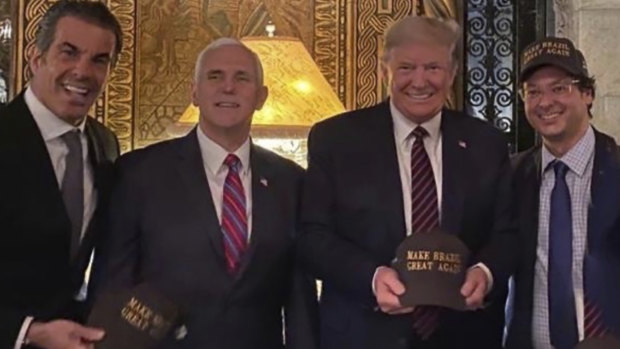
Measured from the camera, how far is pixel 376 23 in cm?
392

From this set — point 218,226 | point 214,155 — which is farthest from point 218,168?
point 218,226

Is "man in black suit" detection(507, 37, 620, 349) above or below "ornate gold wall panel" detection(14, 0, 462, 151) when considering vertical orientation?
below

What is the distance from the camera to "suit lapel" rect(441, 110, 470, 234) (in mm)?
2023

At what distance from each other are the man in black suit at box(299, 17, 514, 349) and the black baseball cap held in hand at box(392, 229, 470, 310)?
0.13 metres

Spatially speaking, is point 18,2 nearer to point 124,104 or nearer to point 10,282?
point 124,104

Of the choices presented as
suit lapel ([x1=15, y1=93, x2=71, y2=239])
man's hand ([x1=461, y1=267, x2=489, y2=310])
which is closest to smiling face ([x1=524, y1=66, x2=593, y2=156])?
man's hand ([x1=461, y1=267, x2=489, y2=310])

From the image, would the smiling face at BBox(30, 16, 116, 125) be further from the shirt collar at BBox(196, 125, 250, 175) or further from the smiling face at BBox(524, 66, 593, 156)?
the smiling face at BBox(524, 66, 593, 156)

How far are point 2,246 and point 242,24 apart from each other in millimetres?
2176

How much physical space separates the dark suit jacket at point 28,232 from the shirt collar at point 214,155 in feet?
1.10

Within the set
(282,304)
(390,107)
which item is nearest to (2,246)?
(282,304)

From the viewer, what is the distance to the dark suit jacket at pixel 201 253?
2.03 m

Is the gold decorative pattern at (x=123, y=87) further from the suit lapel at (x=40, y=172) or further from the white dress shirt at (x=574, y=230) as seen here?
the white dress shirt at (x=574, y=230)

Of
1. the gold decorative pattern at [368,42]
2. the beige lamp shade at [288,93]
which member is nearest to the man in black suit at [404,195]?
the beige lamp shade at [288,93]

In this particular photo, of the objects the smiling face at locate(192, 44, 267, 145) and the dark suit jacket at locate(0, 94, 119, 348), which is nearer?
the dark suit jacket at locate(0, 94, 119, 348)
